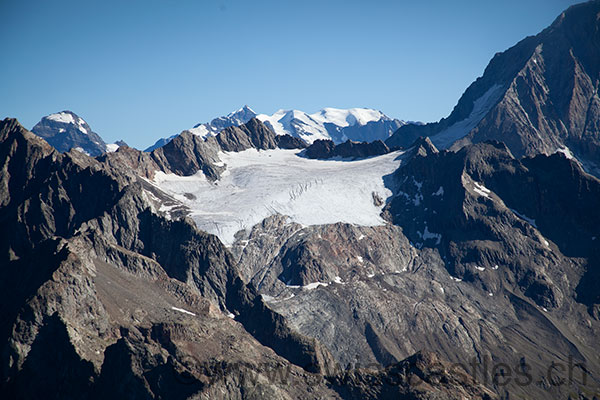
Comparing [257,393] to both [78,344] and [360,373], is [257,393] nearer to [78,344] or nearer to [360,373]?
[360,373]

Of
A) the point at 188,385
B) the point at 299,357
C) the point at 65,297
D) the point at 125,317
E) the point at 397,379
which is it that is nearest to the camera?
the point at 188,385

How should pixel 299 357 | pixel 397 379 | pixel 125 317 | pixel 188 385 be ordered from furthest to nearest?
1. pixel 299 357
2. pixel 125 317
3. pixel 397 379
4. pixel 188 385

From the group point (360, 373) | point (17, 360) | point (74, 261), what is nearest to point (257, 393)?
point (360, 373)

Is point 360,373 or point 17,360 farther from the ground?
point 17,360

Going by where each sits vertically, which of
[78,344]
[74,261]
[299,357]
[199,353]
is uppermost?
[74,261]

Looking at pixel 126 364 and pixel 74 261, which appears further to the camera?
pixel 74 261

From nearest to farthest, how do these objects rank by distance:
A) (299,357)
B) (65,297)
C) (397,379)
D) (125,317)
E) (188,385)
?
1. (188,385)
2. (397,379)
3. (65,297)
4. (125,317)
5. (299,357)

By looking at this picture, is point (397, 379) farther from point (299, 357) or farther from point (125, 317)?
point (125, 317)

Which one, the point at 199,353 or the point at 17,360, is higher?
the point at 17,360

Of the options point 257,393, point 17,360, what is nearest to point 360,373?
point 257,393
